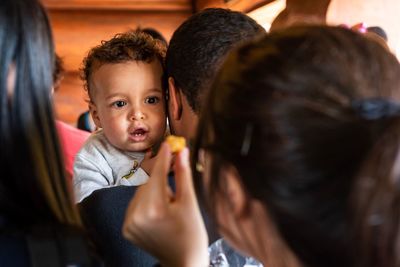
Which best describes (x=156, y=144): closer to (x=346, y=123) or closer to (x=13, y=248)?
(x=13, y=248)

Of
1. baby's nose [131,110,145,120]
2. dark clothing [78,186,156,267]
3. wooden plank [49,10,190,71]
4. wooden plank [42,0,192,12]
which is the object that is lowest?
wooden plank [49,10,190,71]

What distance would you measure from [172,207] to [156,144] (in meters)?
0.42

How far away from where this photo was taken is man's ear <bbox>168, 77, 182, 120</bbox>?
108cm

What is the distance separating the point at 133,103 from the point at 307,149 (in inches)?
24.9

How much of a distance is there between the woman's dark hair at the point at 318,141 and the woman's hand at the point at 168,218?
12 centimetres

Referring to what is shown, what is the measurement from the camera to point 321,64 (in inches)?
23.7

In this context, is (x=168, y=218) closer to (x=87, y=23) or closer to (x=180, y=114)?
(x=180, y=114)

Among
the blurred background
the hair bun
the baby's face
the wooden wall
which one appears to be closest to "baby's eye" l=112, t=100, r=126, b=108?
the baby's face

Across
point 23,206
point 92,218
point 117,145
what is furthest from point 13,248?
point 117,145

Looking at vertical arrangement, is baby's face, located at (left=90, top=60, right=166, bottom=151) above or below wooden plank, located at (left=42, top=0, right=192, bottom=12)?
above

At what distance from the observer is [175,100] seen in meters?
1.09

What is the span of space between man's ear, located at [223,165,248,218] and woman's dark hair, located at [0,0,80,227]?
200 mm

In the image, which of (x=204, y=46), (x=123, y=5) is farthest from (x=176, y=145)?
(x=123, y=5)

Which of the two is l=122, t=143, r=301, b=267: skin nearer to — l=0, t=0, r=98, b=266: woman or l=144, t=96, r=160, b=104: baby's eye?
l=0, t=0, r=98, b=266: woman
